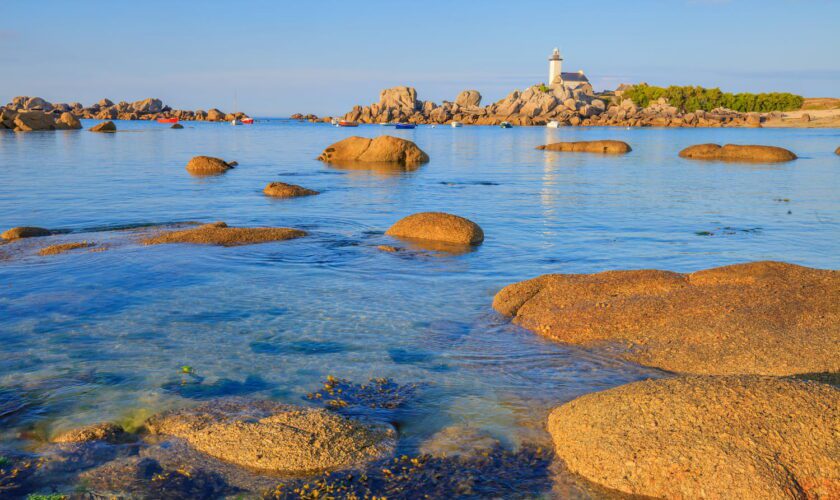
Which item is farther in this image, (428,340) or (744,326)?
(428,340)

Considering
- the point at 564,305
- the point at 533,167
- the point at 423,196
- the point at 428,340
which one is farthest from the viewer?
the point at 533,167

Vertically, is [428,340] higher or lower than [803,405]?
lower

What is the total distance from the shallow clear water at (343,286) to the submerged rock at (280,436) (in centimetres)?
45

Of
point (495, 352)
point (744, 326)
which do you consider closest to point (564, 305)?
point (495, 352)

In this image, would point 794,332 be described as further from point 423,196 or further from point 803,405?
point 423,196

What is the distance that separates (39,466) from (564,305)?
7.58 meters

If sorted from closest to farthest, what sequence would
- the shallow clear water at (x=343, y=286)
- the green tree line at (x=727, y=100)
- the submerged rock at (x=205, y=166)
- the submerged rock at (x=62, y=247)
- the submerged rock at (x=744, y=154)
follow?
1. the shallow clear water at (x=343, y=286)
2. the submerged rock at (x=62, y=247)
3. the submerged rock at (x=205, y=166)
4. the submerged rock at (x=744, y=154)
5. the green tree line at (x=727, y=100)

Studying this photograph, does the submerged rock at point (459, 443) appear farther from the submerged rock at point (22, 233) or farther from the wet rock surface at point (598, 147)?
the wet rock surface at point (598, 147)

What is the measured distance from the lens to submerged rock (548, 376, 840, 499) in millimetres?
5555

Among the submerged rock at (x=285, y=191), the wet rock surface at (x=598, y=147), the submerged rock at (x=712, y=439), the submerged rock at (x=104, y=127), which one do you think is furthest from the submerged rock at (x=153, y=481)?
the submerged rock at (x=104, y=127)

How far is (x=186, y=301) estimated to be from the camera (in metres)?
11.9

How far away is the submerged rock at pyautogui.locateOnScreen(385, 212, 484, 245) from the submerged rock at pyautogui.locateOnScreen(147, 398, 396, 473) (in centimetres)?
1078

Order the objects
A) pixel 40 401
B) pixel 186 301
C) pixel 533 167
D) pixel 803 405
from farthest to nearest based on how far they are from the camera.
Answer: pixel 533 167 → pixel 186 301 → pixel 40 401 → pixel 803 405

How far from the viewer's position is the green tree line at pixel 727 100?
17325 cm
